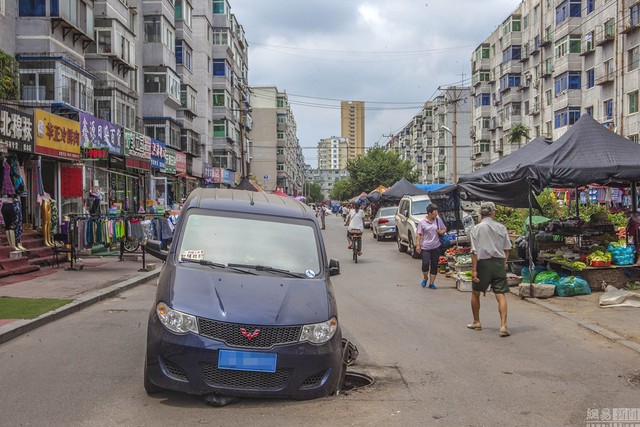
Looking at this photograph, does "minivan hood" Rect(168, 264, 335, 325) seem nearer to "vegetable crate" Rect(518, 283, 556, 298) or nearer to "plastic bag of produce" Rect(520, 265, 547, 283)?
"vegetable crate" Rect(518, 283, 556, 298)

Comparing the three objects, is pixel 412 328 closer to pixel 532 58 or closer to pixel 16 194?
pixel 16 194

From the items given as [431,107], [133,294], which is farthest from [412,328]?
[431,107]

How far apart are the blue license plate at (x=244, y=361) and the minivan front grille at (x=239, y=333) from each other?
2.8 inches

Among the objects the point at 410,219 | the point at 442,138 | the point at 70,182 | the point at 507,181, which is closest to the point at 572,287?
the point at 507,181

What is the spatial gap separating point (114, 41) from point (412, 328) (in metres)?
24.5

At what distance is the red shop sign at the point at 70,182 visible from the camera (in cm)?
1980

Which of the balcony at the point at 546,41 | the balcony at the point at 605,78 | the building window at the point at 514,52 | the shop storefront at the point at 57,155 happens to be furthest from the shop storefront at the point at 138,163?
the building window at the point at 514,52

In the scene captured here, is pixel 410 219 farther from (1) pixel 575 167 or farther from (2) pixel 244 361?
(2) pixel 244 361

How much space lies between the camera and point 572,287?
1177cm

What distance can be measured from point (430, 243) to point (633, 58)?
32757 mm

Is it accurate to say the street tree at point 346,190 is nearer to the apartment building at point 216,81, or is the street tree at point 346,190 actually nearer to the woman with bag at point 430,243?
the apartment building at point 216,81

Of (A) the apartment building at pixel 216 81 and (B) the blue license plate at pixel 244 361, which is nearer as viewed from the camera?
(B) the blue license plate at pixel 244 361

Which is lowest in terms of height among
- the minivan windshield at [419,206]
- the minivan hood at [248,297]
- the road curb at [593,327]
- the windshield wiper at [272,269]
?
the road curb at [593,327]

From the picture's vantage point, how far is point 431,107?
353 ft
